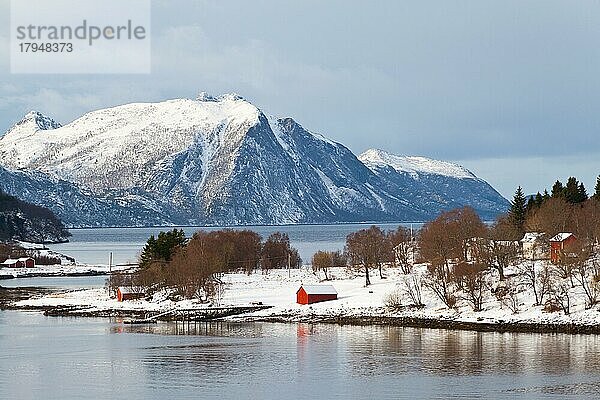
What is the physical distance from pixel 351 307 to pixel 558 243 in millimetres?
17440

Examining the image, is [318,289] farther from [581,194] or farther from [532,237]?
[581,194]

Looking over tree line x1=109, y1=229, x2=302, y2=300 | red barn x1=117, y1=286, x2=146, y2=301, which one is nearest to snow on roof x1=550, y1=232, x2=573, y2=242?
tree line x1=109, y1=229, x2=302, y2=300

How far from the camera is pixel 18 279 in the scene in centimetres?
13038

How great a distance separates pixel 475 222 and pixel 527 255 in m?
4.97

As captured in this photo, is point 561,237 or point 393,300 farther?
point 561,237

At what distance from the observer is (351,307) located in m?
72.9

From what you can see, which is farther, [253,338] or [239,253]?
[239,253]

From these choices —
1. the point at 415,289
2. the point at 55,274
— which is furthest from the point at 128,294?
the point at 55,274

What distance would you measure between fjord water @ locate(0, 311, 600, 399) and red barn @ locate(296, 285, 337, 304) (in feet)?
23.2

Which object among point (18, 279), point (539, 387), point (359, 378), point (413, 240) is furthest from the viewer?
point (18, 279)

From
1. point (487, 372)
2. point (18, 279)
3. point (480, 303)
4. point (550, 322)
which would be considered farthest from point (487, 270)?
point (18, 279)

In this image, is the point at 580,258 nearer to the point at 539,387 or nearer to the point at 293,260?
the point at 539,387

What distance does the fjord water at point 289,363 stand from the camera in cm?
4353

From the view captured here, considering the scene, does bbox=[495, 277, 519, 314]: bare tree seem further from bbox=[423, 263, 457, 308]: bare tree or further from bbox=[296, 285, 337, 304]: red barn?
bbox=[296, 285, 337, 304]: red barn
